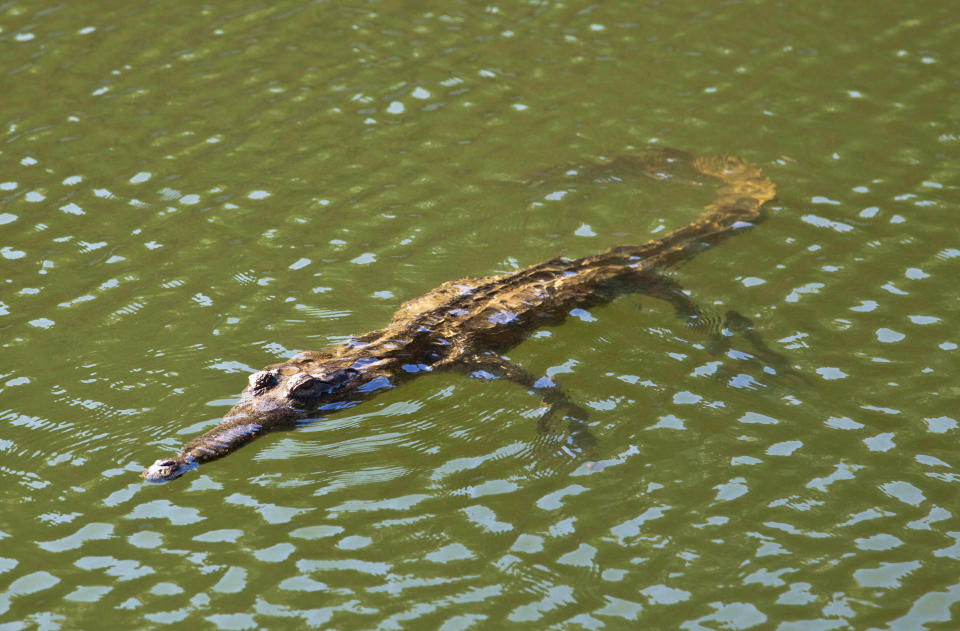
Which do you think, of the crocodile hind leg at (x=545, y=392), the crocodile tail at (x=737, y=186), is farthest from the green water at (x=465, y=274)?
the crocodile tail at (x=737, y=186)

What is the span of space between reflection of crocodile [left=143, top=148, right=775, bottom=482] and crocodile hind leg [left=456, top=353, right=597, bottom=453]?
10 mm

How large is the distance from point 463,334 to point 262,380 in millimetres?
1711

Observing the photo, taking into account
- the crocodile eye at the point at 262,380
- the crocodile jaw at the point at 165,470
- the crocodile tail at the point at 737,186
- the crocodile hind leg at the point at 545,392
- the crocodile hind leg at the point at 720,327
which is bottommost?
the crocodile hind leg at the point at 720,327

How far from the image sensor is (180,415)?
678 cm

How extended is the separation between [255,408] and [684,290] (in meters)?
3.86

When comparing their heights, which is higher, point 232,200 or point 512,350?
point 232,200

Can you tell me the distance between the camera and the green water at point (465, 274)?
18.7 feet

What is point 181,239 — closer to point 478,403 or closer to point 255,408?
point 255,408

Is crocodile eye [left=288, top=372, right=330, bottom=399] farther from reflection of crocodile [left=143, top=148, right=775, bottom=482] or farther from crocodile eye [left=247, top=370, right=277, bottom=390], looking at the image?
crocodile eye [left=247, top=370, right=277, bottom=390]

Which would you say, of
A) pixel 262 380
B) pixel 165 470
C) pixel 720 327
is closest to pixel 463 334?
Answer: pixel 262 380

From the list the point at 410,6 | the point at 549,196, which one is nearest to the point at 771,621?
the point at 549,196

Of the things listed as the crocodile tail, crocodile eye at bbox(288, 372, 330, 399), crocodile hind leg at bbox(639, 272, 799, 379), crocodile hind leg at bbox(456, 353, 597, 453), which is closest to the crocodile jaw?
crocodile eye at bbox(288, 372, 330, 399)

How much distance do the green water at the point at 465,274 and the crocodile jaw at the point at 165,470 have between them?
115mm

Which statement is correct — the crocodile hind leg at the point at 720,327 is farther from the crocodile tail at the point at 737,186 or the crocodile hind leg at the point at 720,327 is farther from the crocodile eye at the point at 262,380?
the crocodile eye at the point at 262,380
